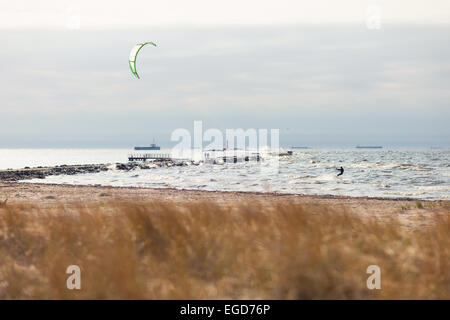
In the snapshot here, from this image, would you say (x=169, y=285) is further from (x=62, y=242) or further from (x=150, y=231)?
(x=62, y=242)

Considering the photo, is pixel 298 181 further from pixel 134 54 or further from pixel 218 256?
pixel 218 256

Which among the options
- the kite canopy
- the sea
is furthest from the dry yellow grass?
the kite canopy

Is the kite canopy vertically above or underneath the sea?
above

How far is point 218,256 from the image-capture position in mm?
6434

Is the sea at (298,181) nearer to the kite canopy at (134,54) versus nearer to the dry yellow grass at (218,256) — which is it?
the dry yellow grass at (218,256)

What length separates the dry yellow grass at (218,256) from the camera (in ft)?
17.7

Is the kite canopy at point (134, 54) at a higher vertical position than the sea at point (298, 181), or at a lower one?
higher

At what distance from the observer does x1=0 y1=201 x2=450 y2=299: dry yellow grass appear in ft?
17.7

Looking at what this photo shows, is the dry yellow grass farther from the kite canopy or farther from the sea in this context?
the kite canopy

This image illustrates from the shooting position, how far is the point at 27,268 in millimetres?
6695

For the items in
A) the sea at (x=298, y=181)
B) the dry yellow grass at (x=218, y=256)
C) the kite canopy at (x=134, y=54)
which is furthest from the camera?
the sea at (x=298, y=181)

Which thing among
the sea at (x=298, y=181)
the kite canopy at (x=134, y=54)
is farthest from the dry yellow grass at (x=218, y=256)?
the kite canopy at (x=134, y=54)

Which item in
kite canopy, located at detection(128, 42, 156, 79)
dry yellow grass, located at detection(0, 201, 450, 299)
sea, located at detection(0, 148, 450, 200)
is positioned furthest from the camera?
sea, located at detection(0, 148, 450, 200)

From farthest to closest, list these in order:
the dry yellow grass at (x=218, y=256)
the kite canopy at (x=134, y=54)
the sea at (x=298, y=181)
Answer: the sea at (x=298, y=181) → the kite canopy at (x=134, y=54) → the dry yellow grass at (x=218, y=256)
